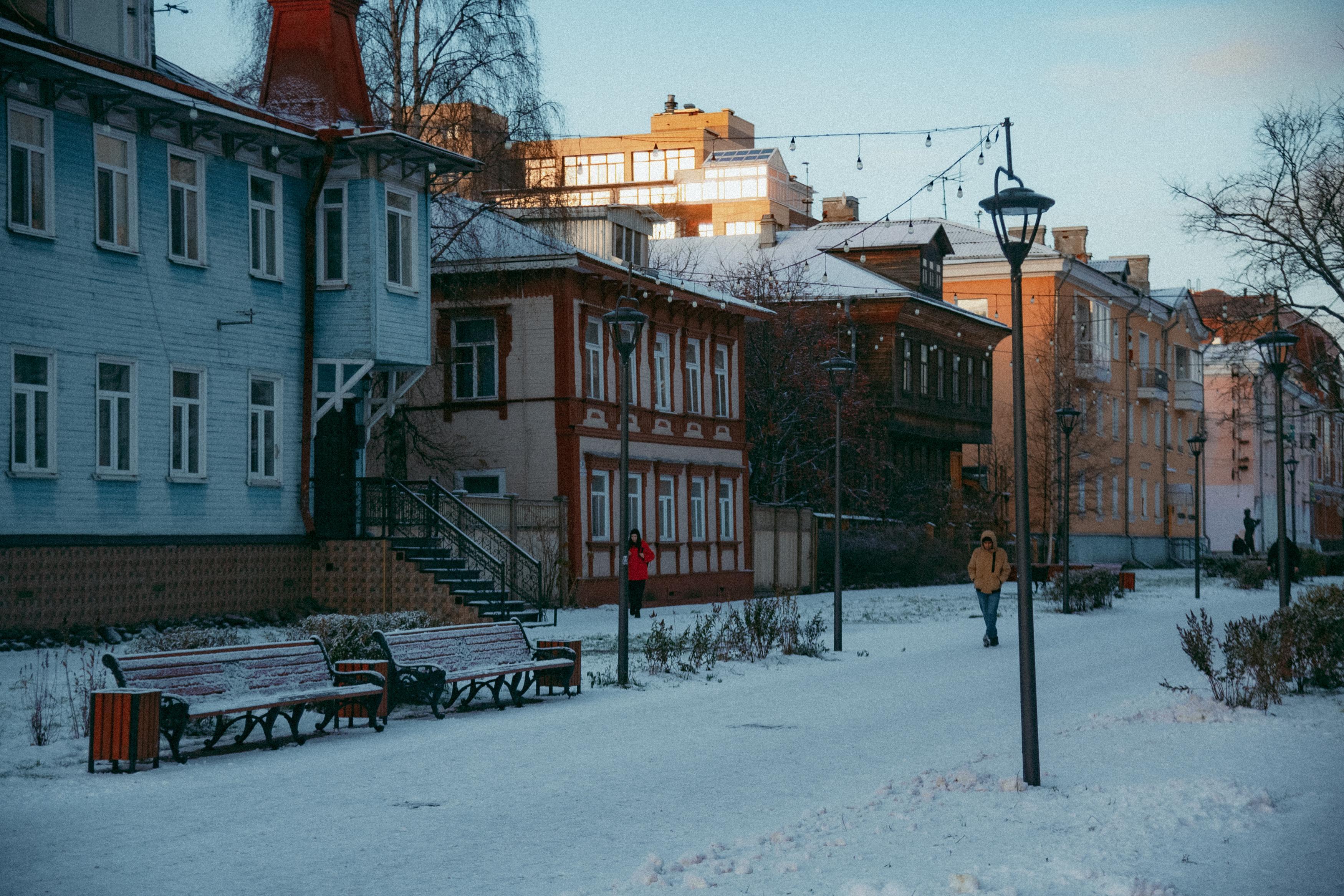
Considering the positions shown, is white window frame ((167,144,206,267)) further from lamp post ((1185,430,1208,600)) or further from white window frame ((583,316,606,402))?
lamp post ((1185,430,1208,600))

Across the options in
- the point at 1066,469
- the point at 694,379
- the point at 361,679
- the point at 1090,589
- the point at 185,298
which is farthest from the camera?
the point at 694,379

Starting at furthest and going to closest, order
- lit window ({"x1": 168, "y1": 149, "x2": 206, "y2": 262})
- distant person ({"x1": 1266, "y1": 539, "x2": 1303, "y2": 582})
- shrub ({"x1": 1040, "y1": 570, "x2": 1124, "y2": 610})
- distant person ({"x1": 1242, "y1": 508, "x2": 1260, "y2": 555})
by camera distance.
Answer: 1. distant person ({"x1": 1242, "y1": 508, "x2": 1260, "y2": 555})
2. distant person ({"x1": 1266, "y1": 539, "x2": 1303, "y2": 582})
3. shrub ({"x1": 1040, "y1": 570, "x2": 1124, "y2": 610})
4. lit window ({"x1": 168, "y1": 149, "x2": 206, "y2": 262})

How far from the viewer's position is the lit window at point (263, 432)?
26.2m

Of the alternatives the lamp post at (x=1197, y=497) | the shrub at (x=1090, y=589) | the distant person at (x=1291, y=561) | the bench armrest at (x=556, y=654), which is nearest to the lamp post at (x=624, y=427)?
the bench armrest at (x=556, y=654)

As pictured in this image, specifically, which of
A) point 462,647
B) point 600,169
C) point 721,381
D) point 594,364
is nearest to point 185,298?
point 462,647

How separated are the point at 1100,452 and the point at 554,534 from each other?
4214 centimetres

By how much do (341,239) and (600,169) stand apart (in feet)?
289

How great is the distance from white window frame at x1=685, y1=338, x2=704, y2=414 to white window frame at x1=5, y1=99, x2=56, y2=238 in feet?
67.1

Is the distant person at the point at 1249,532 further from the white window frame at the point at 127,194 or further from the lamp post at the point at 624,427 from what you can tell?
the white window frame at the point at 127,194

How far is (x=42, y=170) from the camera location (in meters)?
22.2

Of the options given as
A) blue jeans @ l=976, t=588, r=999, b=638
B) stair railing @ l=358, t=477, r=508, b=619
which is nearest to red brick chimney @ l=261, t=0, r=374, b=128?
stair railing @ l=358, t=477, r=508, b=619

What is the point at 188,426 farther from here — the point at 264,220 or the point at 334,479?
the point at 264,220

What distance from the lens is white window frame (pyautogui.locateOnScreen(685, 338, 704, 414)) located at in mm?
40812

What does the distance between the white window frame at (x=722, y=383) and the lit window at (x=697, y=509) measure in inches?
88.6
